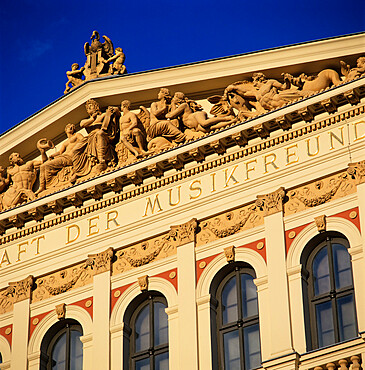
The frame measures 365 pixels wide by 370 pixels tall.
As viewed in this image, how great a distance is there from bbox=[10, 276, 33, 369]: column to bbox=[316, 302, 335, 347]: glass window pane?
24.6 ft

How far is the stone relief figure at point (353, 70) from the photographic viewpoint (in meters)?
33.4

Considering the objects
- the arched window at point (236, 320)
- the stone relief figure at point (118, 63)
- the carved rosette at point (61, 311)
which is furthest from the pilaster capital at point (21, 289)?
the stone relief figure at point (118, 63)

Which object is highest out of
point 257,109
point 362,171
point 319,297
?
point 257,109

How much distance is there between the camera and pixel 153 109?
35.7 m

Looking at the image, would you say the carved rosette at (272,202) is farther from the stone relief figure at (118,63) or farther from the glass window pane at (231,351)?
the stone relief figure at (118,63)

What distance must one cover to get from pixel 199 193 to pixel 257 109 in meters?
2.46

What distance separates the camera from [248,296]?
32.6 m

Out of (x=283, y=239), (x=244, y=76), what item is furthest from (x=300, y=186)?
(x=244, y=76)

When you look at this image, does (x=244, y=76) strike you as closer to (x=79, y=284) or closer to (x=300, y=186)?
(x=300, y=186)

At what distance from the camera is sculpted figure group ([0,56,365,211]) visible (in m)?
34.2

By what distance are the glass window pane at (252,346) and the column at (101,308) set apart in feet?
10.9

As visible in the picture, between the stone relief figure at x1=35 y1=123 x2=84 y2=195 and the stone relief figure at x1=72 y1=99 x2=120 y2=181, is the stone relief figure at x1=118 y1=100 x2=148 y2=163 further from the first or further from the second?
the stone relief figure at x1=35 y1=123 x2=84 y2=195

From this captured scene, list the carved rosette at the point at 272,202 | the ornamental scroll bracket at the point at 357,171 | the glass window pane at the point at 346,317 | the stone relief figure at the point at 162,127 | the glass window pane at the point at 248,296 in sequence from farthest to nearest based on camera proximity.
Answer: the stone relief figure at the point at 162,127 < the carved rosette at the point at 272,202 < the glass window pane at the point at 248,296 < the ornamental scroll bracket at the point at 357,171 < the glass window pane at the point at 346,317

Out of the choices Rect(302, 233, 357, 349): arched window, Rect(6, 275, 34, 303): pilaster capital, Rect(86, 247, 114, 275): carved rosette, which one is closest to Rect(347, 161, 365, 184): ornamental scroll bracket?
Rect(302, 233, 357, 349): arched window
